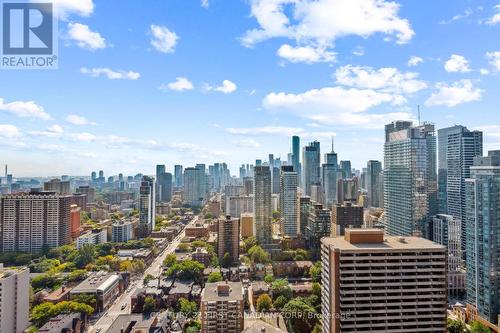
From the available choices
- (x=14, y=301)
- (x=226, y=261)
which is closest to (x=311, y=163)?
(x=226, y=261)

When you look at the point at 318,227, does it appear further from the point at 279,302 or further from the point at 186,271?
the point at 279,302

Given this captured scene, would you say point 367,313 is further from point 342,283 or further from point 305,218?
point 305,218

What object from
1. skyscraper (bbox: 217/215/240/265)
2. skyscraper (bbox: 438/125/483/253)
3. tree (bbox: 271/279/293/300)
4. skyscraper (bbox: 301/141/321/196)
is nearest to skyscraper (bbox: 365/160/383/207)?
skyscraper (bbox: 301/141/321/196)

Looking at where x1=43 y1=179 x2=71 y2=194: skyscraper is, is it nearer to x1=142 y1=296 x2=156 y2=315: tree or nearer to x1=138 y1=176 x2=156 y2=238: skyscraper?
x1=138 y1=176 x2=156 y2=238: skyscraper

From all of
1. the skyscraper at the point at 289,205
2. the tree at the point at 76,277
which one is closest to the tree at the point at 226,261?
the skyscraper at the point at 289,205

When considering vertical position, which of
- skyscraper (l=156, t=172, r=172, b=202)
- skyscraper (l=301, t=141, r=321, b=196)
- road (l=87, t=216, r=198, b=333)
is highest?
skyscraper (l=301, t=141, r=321, b=196)

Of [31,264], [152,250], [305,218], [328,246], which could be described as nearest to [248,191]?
[305,218]
